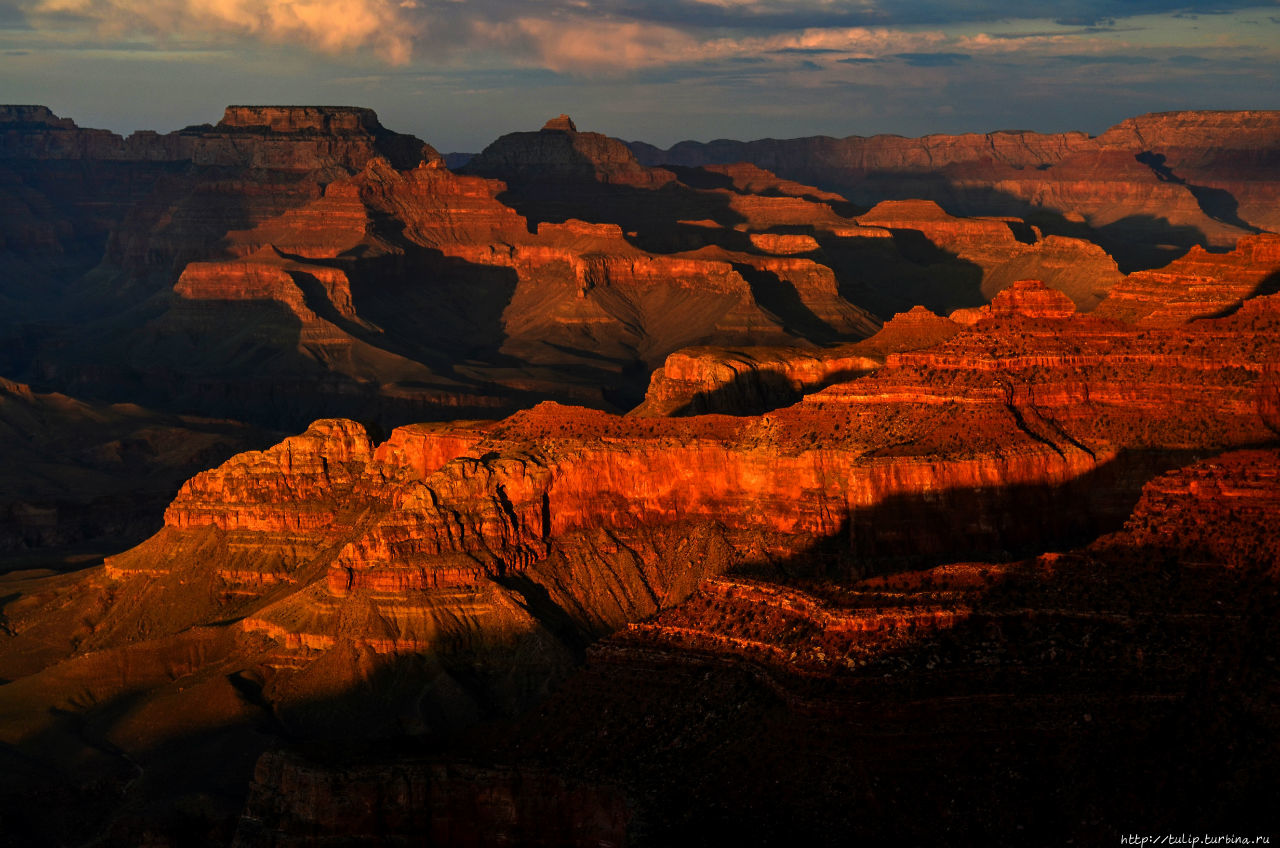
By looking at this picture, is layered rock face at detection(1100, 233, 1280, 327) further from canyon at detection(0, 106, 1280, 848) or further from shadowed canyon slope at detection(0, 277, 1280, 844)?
shadowed canyon slope at detection(0, 277, 1280, 844)

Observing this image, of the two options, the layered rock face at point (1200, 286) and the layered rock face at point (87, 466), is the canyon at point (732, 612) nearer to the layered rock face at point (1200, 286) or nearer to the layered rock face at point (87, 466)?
the layered rock face at point (1200, 286)

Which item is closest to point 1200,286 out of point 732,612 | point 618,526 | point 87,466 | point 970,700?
point 618,526

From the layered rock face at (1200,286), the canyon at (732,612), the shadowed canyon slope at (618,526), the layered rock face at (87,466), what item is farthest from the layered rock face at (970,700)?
the layered rock face at (87,466)

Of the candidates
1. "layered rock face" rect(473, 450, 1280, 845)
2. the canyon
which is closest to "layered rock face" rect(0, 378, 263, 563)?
the canyon

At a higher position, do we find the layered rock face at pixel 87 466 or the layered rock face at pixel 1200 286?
the layered rock face at pixel 1200 286

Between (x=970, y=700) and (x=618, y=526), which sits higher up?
(x=970, y=700)

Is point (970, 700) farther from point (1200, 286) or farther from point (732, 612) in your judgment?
point (1200, 286)

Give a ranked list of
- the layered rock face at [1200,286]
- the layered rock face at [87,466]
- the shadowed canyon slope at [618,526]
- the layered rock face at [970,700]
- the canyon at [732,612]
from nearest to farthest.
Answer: the layered rock face at [970,700] < the canyon at [732,612] < the shadowed canyon slope at [618,526] < the layered rock face at [1200,286] < the layered rock face at [87,466]

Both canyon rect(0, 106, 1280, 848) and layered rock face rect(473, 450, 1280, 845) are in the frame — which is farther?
canyon rect(0, 106, 1280, 848)

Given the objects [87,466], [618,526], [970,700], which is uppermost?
[970,700]

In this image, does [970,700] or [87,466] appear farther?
[87,466]

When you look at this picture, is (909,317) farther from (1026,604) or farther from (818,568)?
(1026,604)

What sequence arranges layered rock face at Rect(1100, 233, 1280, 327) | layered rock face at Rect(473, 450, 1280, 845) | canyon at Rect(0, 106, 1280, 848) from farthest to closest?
layered rock face at Rect(1100, 233, 1280, 327) → canyon at Rect(0, 106, 1280, 848) → layered rock face at Rect(473, 450, 1280, 845)

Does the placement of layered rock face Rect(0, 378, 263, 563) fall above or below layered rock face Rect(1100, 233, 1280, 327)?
below
